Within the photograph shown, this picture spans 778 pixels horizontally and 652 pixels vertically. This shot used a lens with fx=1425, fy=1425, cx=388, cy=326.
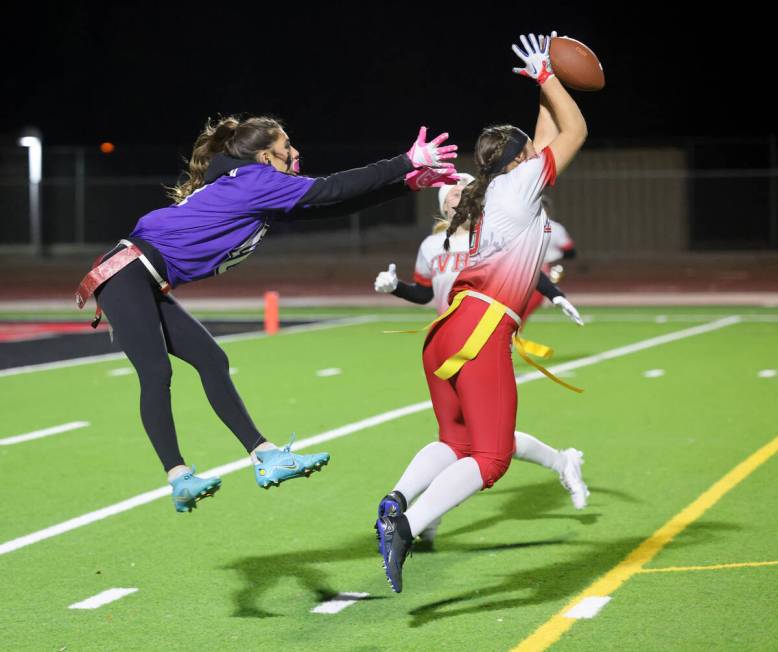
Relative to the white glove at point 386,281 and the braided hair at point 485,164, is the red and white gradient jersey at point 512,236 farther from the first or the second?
the white glove at point 386,281

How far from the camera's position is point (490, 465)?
18.0 feet

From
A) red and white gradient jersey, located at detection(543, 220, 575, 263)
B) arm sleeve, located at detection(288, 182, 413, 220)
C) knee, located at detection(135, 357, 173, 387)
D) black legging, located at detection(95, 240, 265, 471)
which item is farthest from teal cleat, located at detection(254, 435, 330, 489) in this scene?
red and white gradient jersey, located at detection(543, 220, 575, 263)

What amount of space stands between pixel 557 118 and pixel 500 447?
52.0 inches

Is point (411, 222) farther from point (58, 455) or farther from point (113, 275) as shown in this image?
point (113, 275)

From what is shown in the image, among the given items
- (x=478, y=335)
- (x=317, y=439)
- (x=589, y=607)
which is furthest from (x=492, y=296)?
(x=317, y=439)

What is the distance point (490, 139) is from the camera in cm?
571

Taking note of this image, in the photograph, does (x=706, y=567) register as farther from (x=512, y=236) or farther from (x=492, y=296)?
(x=512, y=236)

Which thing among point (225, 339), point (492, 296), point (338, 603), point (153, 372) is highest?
point (492, 296)

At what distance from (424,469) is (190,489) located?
0.98 m

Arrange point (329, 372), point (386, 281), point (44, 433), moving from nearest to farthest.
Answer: point (386, 281) < point (44, 433) < point (329, 372)

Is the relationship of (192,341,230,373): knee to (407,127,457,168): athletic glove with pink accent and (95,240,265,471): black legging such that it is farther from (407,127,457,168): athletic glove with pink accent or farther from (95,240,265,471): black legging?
(407,127,457,168): athletic glove with pink accent

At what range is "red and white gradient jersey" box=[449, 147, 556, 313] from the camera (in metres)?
5.50

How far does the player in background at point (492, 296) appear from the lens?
18.0 feet

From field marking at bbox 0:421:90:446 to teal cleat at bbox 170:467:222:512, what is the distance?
515 centimetres
